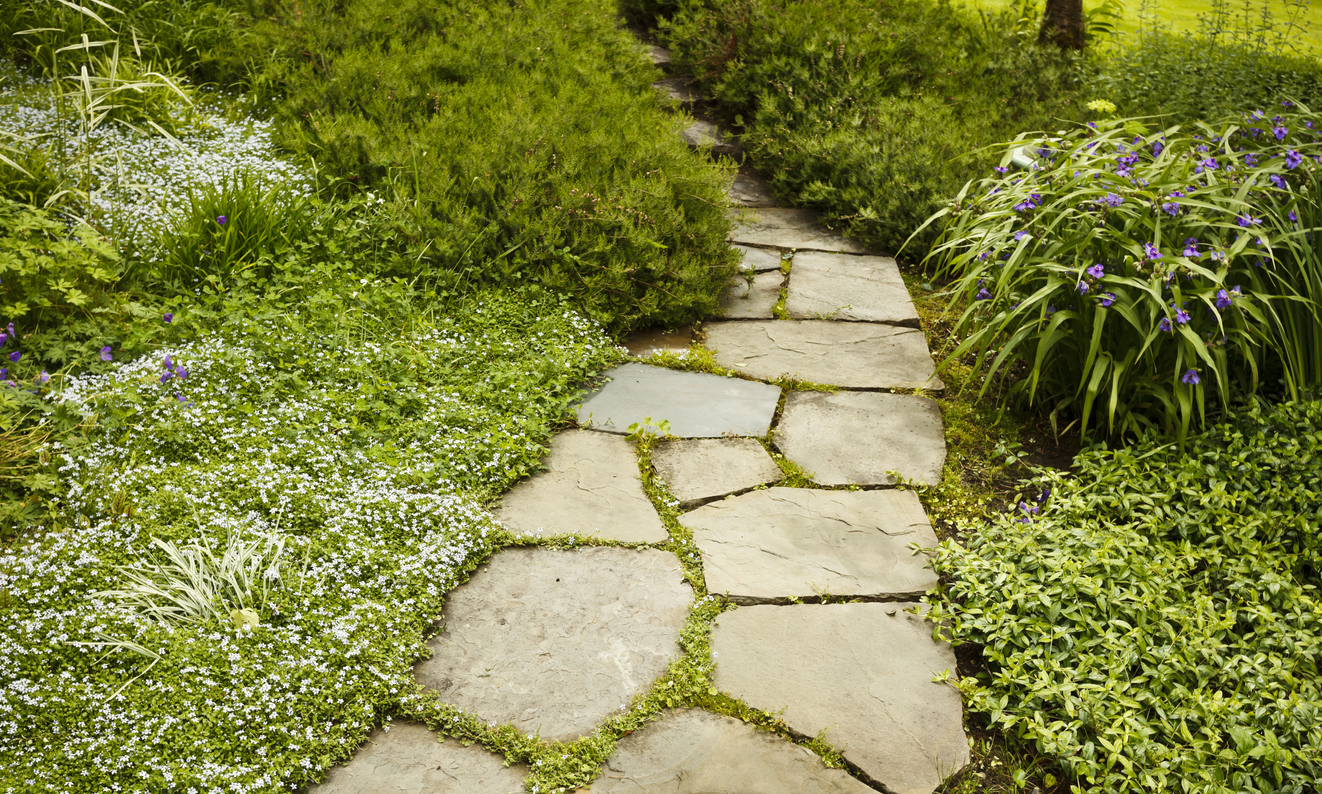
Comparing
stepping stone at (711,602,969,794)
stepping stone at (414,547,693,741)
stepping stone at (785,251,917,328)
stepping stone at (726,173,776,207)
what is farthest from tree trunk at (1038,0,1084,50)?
stepping stone at (414,547,693,741)

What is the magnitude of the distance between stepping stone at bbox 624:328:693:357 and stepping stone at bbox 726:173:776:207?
52.8 inches

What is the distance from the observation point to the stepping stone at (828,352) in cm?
352

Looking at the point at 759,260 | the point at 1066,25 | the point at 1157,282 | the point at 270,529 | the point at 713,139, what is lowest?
the point at 759,260

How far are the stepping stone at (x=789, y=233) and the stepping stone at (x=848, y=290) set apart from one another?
0.11 m

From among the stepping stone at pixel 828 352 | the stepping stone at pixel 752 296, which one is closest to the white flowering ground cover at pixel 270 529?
the stepping stone at pixel 828 352

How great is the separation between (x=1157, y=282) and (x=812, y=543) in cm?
134

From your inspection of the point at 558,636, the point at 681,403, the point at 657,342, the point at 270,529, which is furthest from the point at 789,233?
the point at 270,529

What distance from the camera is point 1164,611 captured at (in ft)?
7.59

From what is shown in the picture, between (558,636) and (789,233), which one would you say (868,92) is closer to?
(789,233)

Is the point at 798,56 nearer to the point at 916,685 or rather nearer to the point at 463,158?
the point at 463,158

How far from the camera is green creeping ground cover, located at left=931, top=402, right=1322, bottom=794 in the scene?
202 centimetres

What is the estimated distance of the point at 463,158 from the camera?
395 centimetres

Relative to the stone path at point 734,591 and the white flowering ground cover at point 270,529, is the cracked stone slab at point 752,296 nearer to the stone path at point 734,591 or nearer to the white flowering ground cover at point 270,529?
the stone path at point 734,591

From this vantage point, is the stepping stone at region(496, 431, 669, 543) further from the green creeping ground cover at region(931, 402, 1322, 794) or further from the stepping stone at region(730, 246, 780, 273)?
the stepping stone at region(730, 246, 780, 273)
